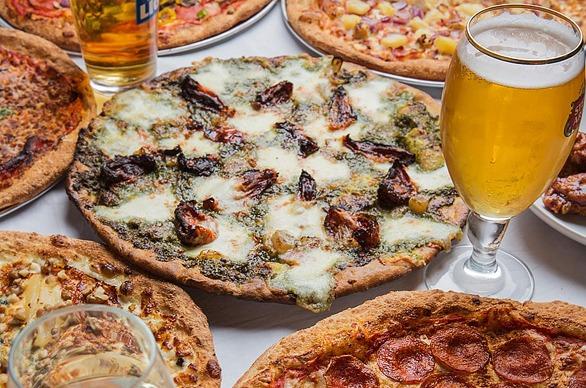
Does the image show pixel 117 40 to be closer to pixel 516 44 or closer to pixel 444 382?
pixel 516 44

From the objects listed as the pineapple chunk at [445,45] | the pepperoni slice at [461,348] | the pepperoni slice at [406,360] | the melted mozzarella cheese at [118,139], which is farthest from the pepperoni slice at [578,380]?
the pineapple chunk at [445,45]

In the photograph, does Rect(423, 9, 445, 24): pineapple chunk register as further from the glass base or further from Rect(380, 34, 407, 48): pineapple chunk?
the glass base

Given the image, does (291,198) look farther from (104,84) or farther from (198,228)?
(104,84)

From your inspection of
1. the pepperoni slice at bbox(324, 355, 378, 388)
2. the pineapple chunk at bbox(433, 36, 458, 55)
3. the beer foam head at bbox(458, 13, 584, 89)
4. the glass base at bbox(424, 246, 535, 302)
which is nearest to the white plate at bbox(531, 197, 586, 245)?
the glass base at bbox(424, 246, 535, 302)

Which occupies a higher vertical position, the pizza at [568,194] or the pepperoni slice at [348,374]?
the pizza at [568,194]

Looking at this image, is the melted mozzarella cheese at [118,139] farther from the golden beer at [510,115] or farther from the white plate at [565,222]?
the white plate at [565,222]

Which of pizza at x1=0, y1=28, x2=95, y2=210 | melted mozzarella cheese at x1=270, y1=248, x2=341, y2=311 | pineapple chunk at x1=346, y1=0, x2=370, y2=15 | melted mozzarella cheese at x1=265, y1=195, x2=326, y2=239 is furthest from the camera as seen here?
pineapple chunk at x1=346, y1=0, x2=370, y2=15
